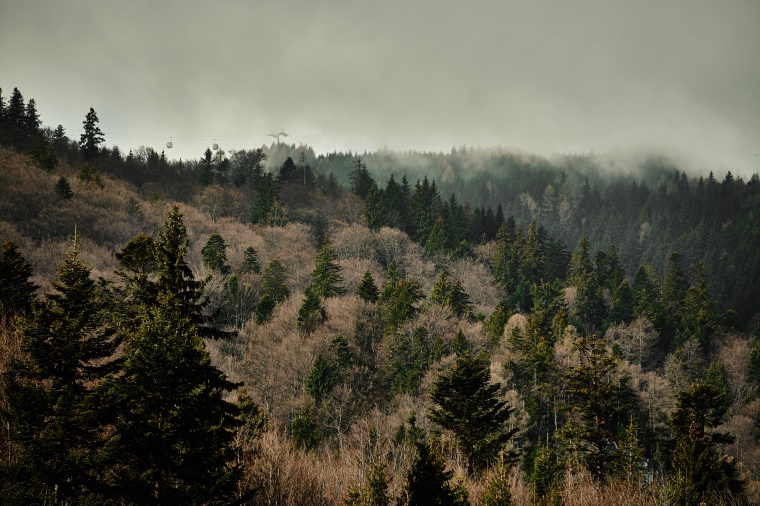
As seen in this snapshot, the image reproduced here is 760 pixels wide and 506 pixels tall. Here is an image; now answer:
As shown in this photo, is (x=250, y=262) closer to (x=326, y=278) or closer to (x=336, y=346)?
(x=326, y=278)

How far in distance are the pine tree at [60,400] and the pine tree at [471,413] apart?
19852 millimetres

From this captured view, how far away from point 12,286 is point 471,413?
76.5 feet

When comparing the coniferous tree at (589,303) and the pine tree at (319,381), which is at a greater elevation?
the coniferous tree at (589,303)

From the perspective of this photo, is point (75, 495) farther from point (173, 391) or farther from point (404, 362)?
point (404, 362)

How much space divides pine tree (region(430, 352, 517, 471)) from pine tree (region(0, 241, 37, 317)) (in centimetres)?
2078

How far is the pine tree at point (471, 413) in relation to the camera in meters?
26.8

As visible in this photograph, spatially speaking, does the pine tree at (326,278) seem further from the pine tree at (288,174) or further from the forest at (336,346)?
the pine tree at (288,174)

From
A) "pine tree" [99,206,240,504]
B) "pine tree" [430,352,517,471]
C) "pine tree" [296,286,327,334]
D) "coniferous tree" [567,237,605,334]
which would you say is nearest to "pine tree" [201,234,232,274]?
"pine tree" [296,286,327,334]

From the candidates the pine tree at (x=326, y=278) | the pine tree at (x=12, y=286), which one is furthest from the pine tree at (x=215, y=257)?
the pine tree at (x=12, y=286)

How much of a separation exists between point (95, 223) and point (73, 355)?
6777cm

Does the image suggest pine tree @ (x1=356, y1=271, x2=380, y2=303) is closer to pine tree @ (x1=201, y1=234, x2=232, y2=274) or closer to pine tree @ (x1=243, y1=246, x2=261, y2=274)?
pine tree @ (x1=243, y1=246, x2=261, y2=274)

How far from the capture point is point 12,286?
20.2m

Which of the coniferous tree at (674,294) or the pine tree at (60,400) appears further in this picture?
the coniferous tree at (674,294)

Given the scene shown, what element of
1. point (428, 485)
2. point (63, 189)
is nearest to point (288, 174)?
point (63, 189)
